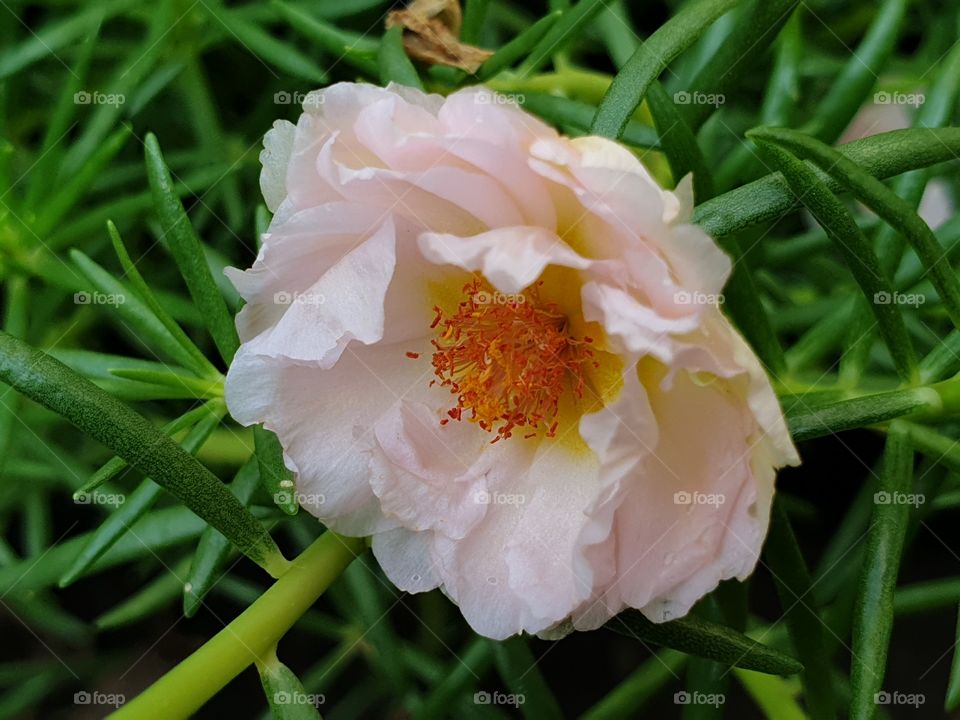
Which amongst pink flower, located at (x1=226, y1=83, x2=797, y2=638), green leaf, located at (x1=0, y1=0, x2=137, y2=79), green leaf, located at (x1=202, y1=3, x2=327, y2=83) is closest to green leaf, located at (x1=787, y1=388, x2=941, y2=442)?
pink flower, located at (x1=226, y1=83, x2=797, y2=638)

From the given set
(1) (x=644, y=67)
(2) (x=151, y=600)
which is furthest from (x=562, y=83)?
(2) (x=151, y=600)

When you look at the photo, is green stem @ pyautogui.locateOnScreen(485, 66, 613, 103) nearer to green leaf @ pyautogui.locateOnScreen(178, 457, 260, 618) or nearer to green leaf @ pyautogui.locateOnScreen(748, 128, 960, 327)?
green leaf @ pyautogui.locateOnScreen(748, 128, 960, 327)

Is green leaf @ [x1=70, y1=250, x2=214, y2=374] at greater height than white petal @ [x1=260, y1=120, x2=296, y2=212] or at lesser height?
lesser

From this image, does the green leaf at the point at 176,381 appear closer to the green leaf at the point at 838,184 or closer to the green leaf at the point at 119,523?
Answer: the green leaf at the point at 119,523

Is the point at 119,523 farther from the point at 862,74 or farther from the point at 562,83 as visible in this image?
the point at 862,74

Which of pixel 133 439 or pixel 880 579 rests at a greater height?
pixel 133 439

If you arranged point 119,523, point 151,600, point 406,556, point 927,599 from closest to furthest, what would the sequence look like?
point 406,556
point 119,523
point 927,599
point 151,600
